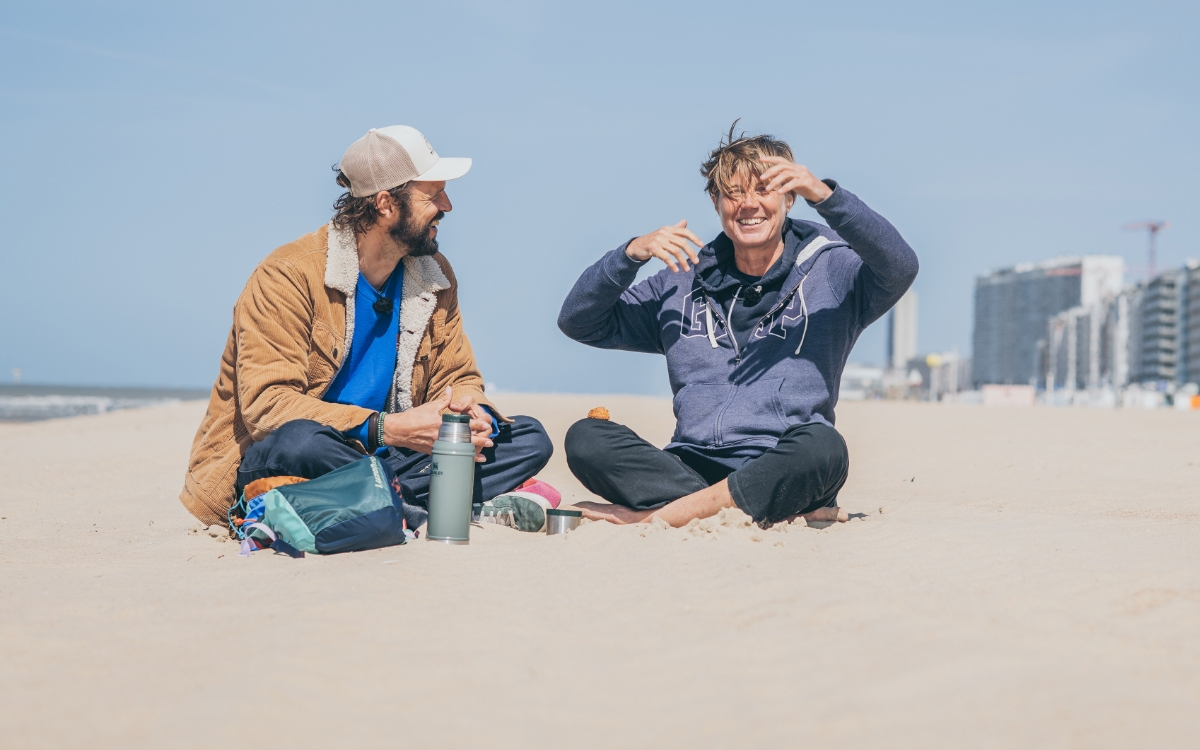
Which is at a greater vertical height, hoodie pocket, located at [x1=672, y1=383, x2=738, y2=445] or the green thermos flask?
hoodie pocket, located at [x1=672, y1=383, x2=738, y2=445]

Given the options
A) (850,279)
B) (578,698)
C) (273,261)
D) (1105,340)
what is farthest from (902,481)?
(1105,340)

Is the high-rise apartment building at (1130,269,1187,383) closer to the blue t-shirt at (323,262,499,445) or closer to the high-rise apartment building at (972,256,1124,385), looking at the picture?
the high-rise apartment building at (972,256,1124,385)

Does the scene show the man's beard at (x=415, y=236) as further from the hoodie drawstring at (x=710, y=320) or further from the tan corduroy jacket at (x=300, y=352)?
the hoodie drawstring at (x=710, y=320)

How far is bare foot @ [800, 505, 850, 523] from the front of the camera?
415cm

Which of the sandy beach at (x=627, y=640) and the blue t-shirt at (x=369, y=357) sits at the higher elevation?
the blue t-shirt at (x=369, y=357)

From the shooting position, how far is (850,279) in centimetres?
425

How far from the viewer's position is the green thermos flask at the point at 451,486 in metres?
3.56

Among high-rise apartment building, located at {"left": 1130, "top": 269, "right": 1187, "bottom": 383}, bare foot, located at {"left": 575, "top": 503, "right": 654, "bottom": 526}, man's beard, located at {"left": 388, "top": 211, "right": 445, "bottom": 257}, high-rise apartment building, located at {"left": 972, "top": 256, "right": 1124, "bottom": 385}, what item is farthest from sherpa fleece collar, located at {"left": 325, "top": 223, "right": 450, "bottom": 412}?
high-rise apartment building, located at {"left": 972, "top": 256, "right": 1124, "bottom": 385}

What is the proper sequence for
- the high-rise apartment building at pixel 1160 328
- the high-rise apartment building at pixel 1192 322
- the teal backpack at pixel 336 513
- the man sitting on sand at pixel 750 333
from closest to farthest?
the teal backpack at pixel 336 513, the man sitting on sand at pixel 750 333, the high-rise apartment building at pixel 1192 322, the high-rise apartment building at pixel 1160 328

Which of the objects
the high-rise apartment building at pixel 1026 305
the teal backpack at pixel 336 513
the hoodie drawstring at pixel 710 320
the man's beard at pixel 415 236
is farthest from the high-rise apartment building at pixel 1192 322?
the teal backpack at pixel 336 513

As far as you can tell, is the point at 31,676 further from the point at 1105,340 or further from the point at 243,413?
the point at 1105,340

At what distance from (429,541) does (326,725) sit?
1638mm

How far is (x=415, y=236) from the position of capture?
422 centimetres

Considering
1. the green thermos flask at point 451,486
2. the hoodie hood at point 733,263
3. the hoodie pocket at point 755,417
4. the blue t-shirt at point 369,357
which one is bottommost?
the green thermos flask at point 451,486
